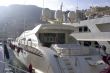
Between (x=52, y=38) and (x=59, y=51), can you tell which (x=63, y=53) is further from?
(x=52, y=38)

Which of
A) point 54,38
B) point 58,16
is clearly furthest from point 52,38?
point 58,16

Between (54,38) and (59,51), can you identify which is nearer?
(59,51)

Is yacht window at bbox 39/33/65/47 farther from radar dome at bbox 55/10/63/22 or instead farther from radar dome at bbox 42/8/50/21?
radar dome at bbox 42/8/50/21

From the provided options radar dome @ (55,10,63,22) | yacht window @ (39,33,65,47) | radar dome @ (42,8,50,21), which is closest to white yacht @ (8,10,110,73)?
yacht window @ (39,33,65,47)

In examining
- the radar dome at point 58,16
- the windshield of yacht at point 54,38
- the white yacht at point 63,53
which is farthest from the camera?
the radar dome at point 58,16

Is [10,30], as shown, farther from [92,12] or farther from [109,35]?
[109,35]

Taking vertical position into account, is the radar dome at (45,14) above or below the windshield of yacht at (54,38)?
above

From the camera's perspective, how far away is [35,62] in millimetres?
11727

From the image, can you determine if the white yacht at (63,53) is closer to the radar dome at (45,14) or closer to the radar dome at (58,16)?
the radar dome at (58,16)

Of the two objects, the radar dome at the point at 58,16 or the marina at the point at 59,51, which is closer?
the marina at the point at 59,51

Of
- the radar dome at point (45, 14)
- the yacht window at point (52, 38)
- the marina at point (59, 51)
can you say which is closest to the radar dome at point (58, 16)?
the marina at point (59, 51)

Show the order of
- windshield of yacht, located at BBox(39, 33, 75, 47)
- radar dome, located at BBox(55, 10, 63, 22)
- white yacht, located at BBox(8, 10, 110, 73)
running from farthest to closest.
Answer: radar dome, located at BBox(55, 10, 63, 22) < windshield of yacht, located at BBox(39, 33, 75, 47) < white yacht, located at BBox(8, 10, 110, 73)

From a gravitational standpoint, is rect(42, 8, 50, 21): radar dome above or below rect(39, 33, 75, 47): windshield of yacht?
above

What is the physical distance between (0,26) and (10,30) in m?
1.24
